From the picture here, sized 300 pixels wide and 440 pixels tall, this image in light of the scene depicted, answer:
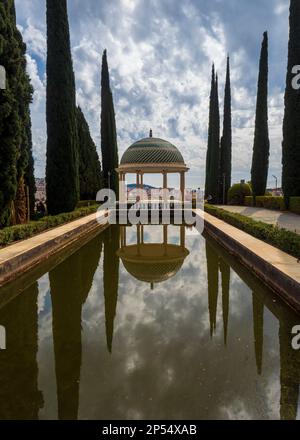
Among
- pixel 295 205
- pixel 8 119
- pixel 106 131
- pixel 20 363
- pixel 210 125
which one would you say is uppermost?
pixel 210 125

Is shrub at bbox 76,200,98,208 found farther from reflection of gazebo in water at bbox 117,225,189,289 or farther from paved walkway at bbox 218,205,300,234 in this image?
paved walkway at bbox 218,205,300,234

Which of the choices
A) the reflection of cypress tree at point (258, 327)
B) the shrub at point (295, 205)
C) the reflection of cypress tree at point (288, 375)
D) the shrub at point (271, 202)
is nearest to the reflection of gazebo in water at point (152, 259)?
the reflection of cypress tree at point (258, 327)

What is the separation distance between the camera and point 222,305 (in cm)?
528

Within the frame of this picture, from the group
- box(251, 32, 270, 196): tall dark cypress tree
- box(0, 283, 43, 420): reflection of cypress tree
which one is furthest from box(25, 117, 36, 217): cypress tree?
box(251, 32, 270, 196): tall dark cypress tree

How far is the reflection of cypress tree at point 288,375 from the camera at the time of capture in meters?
2.73

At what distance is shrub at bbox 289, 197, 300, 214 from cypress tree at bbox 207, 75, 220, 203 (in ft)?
40.2

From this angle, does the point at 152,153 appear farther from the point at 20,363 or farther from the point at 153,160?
the point at 20,363

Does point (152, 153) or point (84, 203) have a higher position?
point (152, 153)

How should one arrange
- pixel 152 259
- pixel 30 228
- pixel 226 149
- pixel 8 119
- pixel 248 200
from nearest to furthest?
pixel 152 259 → pixel 8 119 → pixel 30 228 → pixel 248 200 → pixel 226 149

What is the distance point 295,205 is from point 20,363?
17.0m

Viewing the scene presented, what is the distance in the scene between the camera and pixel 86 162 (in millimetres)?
24266

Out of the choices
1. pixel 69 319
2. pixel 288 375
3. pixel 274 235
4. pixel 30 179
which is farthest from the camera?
pixel 30 179

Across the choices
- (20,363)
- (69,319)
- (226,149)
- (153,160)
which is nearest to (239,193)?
(226,149)

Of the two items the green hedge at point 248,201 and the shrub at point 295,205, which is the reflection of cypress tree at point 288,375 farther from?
the green hedge at point 248,201
